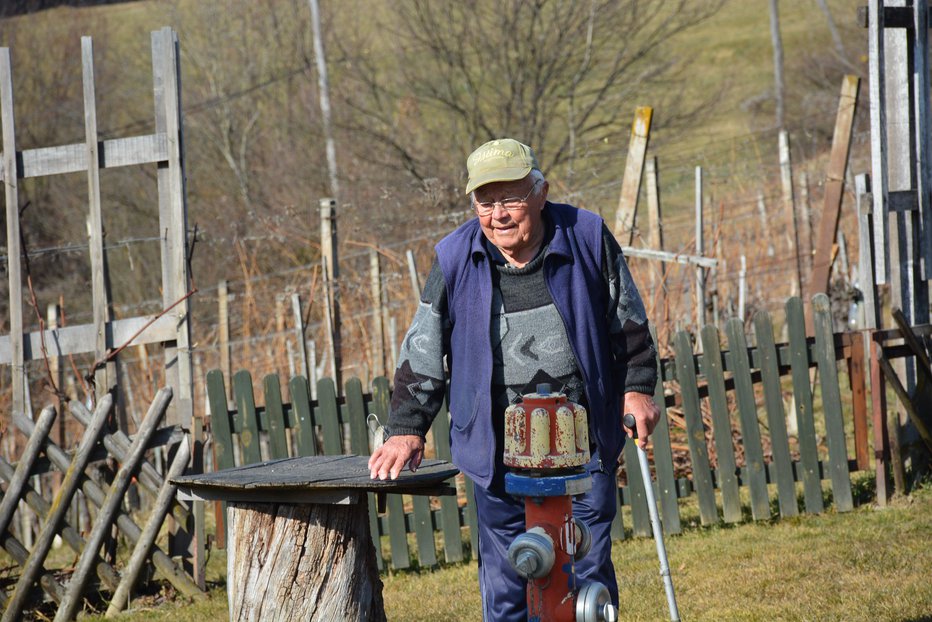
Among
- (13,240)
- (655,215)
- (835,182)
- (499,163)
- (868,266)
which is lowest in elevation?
(868,266)

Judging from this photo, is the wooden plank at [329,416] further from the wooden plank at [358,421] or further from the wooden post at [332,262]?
the wooden post at [332,262]

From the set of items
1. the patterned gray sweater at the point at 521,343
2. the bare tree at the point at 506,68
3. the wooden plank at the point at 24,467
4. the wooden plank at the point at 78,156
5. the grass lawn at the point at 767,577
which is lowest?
the grass lawn at the point at 767,577

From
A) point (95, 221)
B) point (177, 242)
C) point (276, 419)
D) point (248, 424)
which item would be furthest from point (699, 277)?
point (95, 221)

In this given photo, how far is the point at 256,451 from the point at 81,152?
193 cm

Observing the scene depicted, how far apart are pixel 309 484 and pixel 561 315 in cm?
95

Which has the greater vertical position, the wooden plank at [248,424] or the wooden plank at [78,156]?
the wooden plank at [78,156]

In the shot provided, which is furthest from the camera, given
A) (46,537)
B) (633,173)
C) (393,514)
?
(633,173)

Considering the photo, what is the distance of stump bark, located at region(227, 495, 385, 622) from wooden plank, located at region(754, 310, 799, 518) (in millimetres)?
3221

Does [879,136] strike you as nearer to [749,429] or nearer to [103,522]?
[749,429]

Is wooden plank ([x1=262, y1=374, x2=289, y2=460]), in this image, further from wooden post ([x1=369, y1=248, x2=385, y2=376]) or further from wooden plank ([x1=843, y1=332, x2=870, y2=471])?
wooden plank ([x1=843, y1=332, x2=870, y2=471])

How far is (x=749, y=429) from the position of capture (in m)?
6.11

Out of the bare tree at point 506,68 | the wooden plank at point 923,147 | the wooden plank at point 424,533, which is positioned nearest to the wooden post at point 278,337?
the wooden plank at point 424,533

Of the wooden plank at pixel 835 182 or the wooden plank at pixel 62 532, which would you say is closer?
the wooden plank at pixel 62 532

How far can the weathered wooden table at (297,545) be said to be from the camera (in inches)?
138
